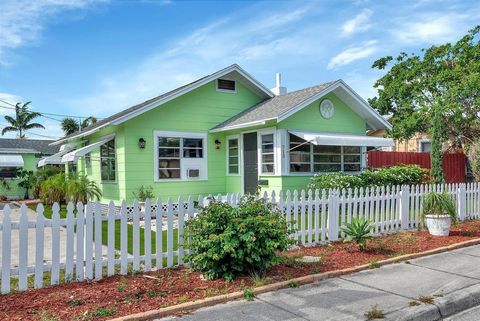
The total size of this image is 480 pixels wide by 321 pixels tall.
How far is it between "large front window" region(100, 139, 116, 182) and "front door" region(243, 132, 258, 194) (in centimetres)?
463

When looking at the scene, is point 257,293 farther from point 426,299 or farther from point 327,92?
point 327,92

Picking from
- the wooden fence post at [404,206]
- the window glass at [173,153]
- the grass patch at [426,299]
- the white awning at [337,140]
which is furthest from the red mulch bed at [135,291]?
the window glass at [173,153]

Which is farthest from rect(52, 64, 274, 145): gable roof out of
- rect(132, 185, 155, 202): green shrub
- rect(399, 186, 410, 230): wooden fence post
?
rect(399, 186, 410, 230): wooden fence post

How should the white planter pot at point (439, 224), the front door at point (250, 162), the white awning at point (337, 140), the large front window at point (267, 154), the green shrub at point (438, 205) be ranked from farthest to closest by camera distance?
1. the front door at point (250, 162)
2. the large front window at point (267, 154)
3. the white awning at point (337, 140)
4. the green shrub at point (438, 205)
5. the white planter pot at point (439, 224)

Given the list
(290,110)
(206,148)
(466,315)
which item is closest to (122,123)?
(206,148)

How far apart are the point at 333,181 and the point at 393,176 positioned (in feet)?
9.38

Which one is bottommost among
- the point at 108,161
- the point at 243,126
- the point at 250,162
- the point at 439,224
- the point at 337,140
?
the point at 439,224

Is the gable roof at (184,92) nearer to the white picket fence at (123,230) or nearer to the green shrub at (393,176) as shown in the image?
the white picket fence at (123,230)

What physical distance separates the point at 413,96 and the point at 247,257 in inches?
756

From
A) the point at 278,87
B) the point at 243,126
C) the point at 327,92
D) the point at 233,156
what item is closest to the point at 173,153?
the point at 233,156

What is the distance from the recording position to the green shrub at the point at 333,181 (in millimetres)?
12055

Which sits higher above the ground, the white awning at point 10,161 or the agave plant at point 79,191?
the white awning at point 10,161

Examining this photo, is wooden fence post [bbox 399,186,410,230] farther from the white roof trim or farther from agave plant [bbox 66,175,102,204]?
agave plant [bbox 66,175,102,204]

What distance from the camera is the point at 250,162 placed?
1392 centimetres
